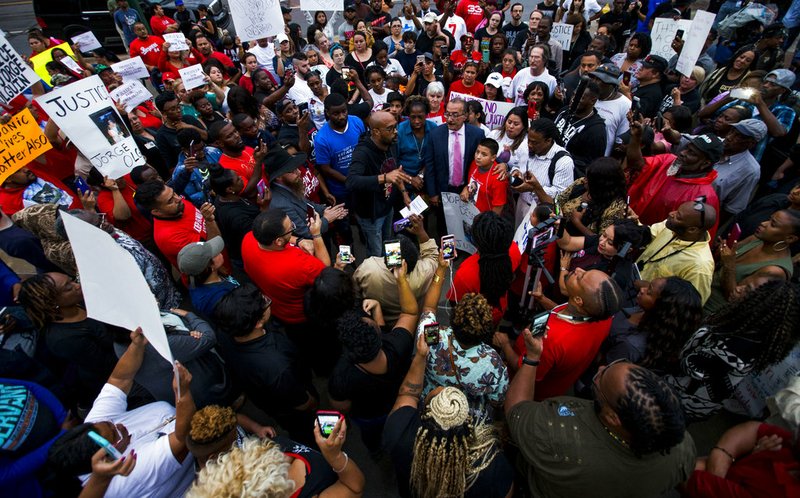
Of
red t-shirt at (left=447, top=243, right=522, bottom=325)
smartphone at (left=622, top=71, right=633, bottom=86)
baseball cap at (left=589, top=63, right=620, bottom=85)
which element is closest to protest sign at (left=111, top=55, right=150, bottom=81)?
red t-shirt at (left=447, top=243, right=522, bottom=325)

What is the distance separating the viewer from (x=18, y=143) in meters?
3.86

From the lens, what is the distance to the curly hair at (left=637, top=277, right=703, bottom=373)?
8.18ft

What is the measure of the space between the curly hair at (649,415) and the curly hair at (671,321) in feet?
3.03

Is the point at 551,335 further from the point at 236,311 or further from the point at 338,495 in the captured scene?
the point at 236,311

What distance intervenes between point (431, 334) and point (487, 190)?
2447 mm

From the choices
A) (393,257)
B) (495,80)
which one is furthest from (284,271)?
(495,80)

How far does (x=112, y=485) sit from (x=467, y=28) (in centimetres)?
1151

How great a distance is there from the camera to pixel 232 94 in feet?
18.8

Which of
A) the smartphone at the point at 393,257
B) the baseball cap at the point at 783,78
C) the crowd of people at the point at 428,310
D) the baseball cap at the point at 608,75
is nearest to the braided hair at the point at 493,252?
the crowd of people at the point at 428,310

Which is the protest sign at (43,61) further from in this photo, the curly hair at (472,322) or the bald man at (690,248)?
the bald man at (690,248)

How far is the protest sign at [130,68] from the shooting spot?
21.3ft

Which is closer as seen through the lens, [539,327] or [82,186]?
[539,327]

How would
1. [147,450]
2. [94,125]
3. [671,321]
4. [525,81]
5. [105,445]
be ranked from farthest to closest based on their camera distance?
[525,81] → [94,125] → [671,321] → [147,450] → [105,445]

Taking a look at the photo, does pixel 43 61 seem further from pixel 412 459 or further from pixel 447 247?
pixel 412 459
